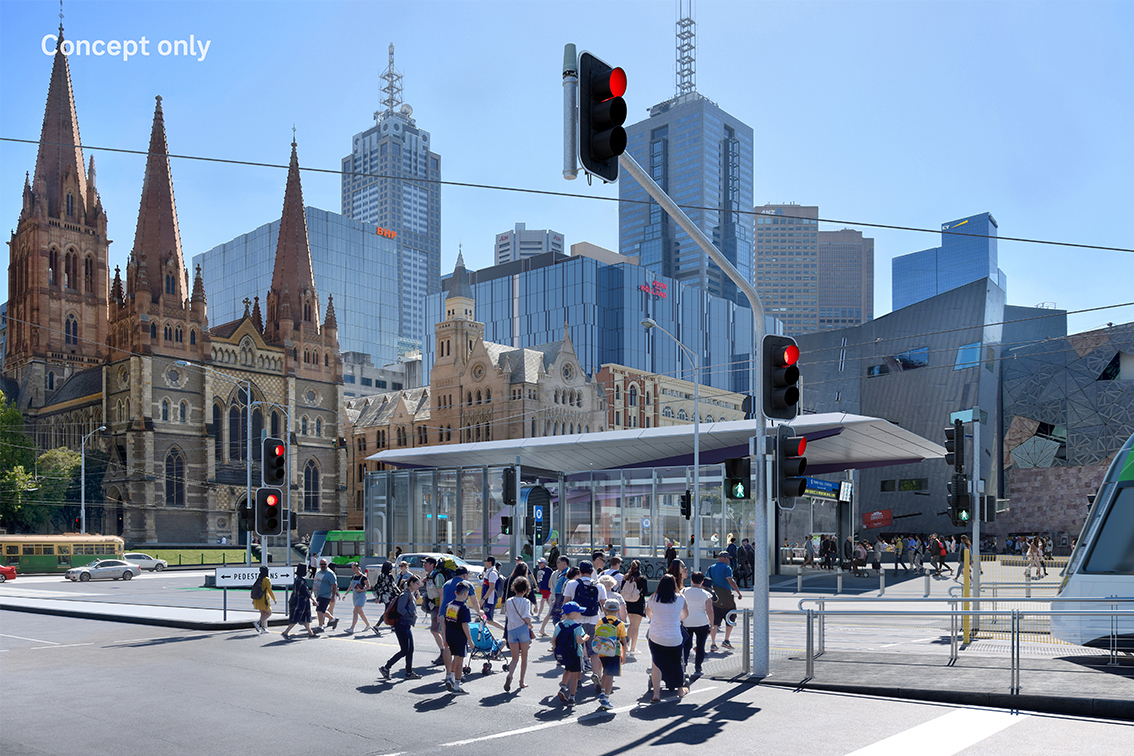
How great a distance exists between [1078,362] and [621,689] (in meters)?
72.1

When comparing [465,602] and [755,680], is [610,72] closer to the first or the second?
[465,602]

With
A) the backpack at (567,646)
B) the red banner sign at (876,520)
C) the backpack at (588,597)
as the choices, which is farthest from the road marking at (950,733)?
the red banner sign at (876,520)

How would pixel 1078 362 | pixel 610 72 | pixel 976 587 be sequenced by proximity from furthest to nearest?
pixel 1078 362 < pixel 976 587 < pixel 610 72

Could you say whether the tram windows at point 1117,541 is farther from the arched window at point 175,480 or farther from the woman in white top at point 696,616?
the arched window at point 175,480

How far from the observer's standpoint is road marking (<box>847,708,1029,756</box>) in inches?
374

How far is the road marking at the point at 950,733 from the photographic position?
951cm

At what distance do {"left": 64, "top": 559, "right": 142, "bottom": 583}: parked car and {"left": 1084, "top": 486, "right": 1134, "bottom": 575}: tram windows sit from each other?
162 ft

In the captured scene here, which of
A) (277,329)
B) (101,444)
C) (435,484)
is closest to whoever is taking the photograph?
(435,484)

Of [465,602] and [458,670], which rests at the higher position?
[465,602]

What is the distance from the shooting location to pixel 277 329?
94.3m

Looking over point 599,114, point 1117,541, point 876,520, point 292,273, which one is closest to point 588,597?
point 599,114

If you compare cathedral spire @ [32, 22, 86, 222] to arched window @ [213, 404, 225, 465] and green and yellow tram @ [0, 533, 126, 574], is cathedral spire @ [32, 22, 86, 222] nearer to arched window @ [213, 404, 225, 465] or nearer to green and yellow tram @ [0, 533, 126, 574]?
arched window @ [213, 404, 225, 465]

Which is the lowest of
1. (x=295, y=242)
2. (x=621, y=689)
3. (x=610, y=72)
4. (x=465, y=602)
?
(x=621, y=689)

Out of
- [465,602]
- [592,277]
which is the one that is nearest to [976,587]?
[465,602]
